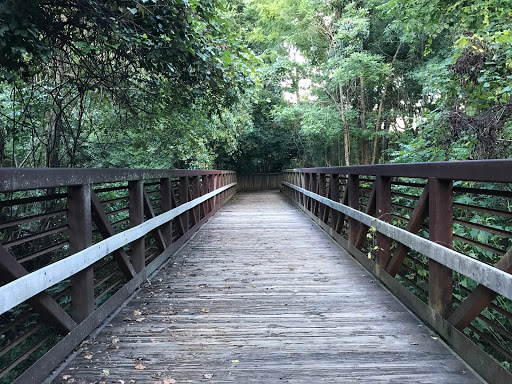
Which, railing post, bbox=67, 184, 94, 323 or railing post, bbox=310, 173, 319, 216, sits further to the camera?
railing post, bbox=310, 173, 319, 216

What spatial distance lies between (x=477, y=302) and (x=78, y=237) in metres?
2.68

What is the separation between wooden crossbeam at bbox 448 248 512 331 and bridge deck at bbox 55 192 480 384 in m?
0.24

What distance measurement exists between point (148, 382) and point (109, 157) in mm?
10000

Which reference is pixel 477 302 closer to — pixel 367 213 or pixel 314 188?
pixel 367 213

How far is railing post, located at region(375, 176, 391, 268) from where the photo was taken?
Answer: 3857mm

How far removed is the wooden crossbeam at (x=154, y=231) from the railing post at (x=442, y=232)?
2.97 meters

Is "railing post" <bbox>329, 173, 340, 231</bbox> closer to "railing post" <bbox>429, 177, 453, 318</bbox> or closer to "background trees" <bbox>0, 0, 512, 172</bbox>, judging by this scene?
"background trees" <bbox>0, 0, 512, 172</bbox>

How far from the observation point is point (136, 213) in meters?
3.94

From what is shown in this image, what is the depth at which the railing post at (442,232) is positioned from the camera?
264cm

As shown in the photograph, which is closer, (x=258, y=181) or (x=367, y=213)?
(x=367, y=213)

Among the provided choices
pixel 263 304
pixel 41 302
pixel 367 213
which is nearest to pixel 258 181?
pixel 367 213

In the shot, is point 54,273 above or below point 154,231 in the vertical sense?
above

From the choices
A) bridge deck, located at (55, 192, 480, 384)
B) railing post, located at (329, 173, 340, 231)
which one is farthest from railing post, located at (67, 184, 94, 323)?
railing post, located at (329, 173, 340, 231)

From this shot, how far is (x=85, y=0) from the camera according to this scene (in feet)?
12.1
